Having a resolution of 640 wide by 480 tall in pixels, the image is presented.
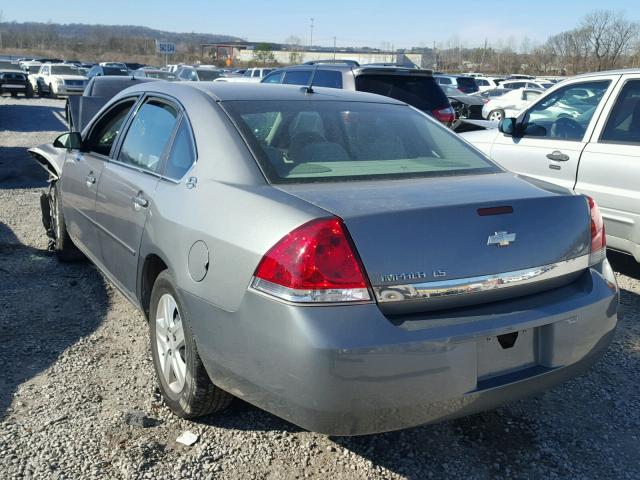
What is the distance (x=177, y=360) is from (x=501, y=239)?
166cm

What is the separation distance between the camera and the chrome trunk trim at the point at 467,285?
234 centimetres

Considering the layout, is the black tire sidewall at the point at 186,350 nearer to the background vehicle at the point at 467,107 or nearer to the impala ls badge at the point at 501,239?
the impala ls badge at the point at 501,239

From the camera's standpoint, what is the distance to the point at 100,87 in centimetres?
830

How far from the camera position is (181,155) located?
328cm

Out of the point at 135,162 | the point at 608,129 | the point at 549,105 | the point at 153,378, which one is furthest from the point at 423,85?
the point at 153,378

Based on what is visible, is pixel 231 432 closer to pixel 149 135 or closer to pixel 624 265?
pixel 149 135

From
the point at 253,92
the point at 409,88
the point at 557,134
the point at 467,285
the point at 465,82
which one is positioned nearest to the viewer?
the point at 467,285

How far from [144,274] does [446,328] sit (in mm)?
1738

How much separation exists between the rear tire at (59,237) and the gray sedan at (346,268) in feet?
6.75

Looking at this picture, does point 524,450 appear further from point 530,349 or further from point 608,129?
point 608,129

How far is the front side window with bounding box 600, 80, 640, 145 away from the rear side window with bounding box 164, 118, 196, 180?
3.71 meters

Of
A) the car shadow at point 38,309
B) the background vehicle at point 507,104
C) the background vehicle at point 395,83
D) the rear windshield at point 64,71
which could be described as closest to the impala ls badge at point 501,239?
the car shadow at point 38,309

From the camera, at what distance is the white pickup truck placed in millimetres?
5125

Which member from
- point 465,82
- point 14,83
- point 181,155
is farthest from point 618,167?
point 14,83
